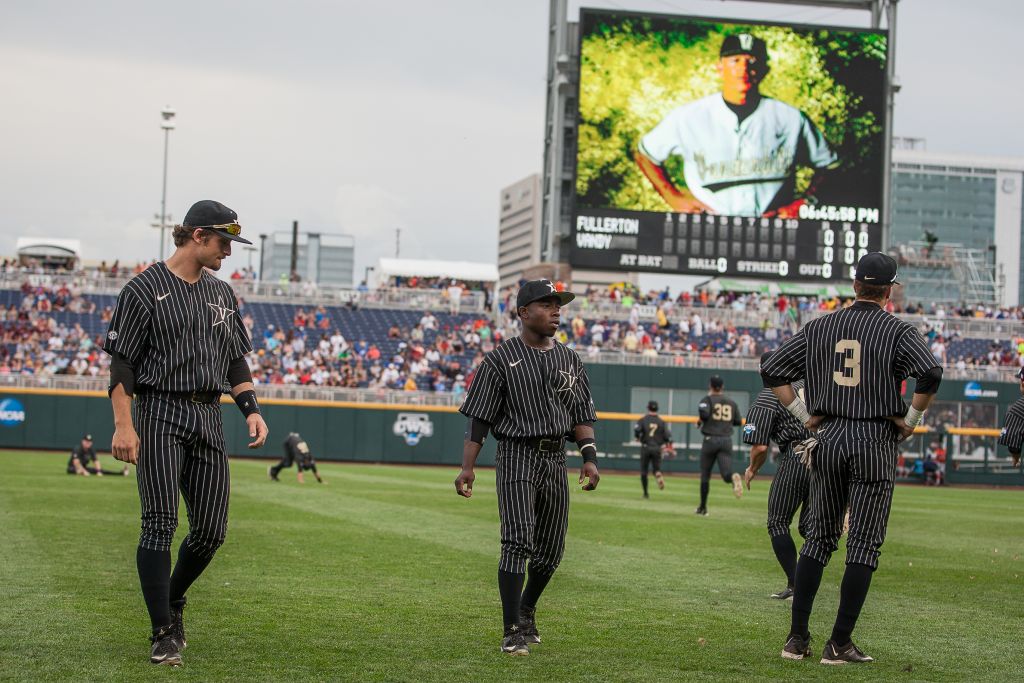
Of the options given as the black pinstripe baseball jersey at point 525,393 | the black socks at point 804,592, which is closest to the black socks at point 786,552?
the black socks at point 804,592

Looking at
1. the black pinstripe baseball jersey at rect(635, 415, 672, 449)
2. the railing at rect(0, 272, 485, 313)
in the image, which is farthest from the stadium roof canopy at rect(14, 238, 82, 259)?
the black pinstripe baseball jersey at rect(635, 415, 672, 449)

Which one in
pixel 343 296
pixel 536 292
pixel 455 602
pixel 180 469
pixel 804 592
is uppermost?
pixel 343 296

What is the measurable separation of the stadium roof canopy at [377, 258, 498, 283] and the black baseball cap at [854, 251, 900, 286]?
48100 mm

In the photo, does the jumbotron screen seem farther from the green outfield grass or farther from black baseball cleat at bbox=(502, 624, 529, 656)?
black baseball cleat at bbox=(502, 624, 529, 656)

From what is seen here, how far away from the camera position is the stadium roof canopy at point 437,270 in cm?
5834

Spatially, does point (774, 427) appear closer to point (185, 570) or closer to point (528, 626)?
point (528, 626)

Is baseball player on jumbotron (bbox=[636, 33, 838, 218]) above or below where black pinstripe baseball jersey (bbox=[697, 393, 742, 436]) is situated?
above

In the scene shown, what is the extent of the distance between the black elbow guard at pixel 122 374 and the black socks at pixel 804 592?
3853 mm

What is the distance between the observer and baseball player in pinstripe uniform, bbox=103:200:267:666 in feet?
22.4

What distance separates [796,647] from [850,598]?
433mm

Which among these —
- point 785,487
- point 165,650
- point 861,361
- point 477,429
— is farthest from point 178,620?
point 785,487

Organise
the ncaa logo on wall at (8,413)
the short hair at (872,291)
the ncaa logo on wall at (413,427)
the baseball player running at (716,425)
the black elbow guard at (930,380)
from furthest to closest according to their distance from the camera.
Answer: the ncaa logo on wall at (413,427), the ncaa logo on wall at (8,413), the baseball player running at (716,425), the short hair at (872,291), the black elbow guard at (930,380)

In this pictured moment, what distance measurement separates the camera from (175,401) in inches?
272

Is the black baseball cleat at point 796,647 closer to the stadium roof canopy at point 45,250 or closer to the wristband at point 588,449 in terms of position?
the wristband at point 588,449
